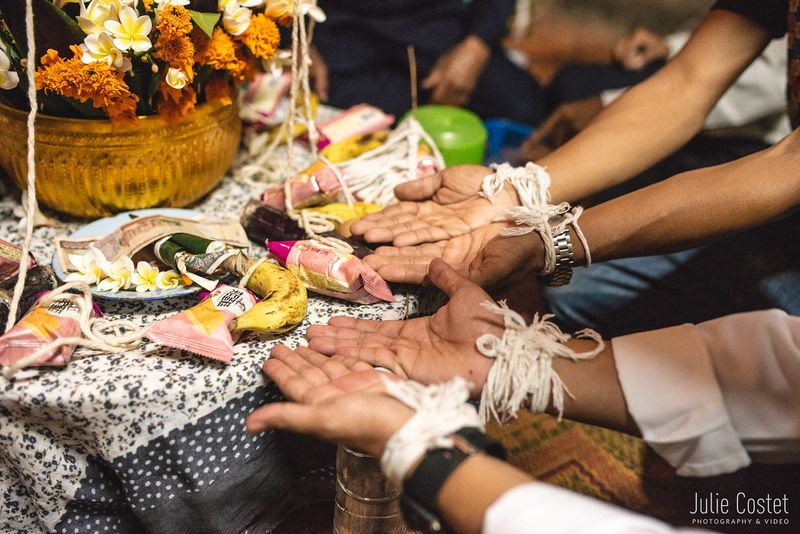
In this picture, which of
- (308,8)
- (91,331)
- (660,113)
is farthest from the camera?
(660,113)

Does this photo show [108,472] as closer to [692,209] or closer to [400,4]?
[692,209]

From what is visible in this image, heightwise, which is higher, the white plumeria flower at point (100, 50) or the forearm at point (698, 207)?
the white plumeria flower at point (100, 50)

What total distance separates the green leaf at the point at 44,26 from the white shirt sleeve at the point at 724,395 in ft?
2.69

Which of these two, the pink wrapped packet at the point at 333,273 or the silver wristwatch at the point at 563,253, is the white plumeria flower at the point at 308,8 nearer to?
the pink wrapped packet at the point at 333,273

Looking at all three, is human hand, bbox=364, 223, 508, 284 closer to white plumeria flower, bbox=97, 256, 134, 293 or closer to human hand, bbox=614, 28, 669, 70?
white plumeria flower, bbox=97, 256, 134, 293

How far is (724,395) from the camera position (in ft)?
2.29

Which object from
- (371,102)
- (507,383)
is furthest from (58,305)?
Result: (371,102)

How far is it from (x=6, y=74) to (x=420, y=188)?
0.61 metres

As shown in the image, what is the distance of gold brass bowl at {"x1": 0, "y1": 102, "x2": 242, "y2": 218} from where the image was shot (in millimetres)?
840

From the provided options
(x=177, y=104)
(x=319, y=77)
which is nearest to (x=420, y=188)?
(x=177, y=104)

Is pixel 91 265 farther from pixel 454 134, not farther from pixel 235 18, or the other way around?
pixel 454 134

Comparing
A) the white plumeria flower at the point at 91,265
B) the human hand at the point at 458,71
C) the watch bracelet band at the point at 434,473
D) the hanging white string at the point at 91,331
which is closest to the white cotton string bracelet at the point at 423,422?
the watch bracelet band at the point at 434,473

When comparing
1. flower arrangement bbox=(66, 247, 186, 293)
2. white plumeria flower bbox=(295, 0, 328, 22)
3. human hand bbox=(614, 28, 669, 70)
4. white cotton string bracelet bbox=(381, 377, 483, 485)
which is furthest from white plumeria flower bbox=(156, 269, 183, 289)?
human hand bbox=(614, 28, 669, 70)

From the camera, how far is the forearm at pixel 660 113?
1.09m
